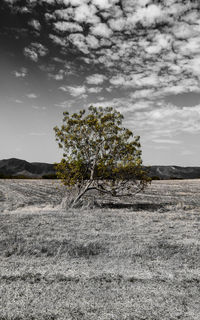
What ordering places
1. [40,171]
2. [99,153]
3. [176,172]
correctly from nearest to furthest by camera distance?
[99,153], [40,171], [176,172]

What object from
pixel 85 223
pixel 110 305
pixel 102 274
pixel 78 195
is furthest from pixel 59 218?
pixel 110 305

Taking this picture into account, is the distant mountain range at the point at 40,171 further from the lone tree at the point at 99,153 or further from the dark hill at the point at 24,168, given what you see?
the lone tree at the point at 99,153

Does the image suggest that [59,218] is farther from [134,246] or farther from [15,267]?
[15,267]

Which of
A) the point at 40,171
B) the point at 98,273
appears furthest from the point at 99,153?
the point at 40,171

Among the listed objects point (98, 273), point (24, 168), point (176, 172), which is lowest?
point (98, 273)

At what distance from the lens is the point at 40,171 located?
213 ft

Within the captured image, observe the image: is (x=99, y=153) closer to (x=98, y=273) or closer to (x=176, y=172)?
(x=98, y=273)

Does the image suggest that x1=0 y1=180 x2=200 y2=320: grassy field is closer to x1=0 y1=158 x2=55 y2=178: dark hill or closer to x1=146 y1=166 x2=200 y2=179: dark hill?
x1=0 y1=158 x2=55 y2=178: dark hill

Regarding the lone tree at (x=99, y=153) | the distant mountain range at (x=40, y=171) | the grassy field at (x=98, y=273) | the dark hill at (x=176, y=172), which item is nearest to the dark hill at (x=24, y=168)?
the distant mountain range at (x=40, y=171)

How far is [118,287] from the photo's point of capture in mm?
3795

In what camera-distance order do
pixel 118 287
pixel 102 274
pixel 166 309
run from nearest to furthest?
pixel 166 309 → pixel 118 287 → pixel 102 274

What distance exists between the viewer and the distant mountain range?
61.7 m

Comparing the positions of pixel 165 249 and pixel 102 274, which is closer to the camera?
pixel 102 274

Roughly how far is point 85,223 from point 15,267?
14.5 ft
